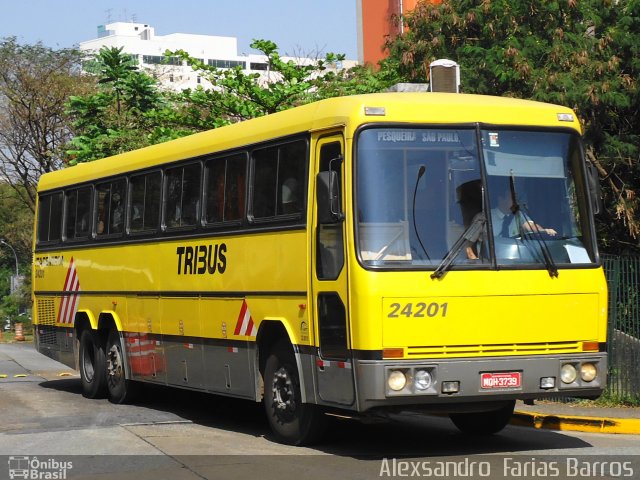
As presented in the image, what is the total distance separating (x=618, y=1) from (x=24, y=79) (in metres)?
31.0

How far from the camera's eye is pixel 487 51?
1024 inches

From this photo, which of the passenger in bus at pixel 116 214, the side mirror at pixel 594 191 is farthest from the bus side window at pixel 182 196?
the side mirror at pixel 594 191

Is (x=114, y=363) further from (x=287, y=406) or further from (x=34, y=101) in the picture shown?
(x=34, y=101)

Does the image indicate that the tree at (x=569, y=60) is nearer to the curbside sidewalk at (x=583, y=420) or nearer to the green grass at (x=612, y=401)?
the green grass at (x=612, y=401)

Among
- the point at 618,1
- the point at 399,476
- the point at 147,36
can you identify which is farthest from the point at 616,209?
the point at 147,36

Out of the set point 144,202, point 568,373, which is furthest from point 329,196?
point 144,202

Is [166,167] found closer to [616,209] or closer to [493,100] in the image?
[493,100]

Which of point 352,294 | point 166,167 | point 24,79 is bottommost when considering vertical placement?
point 352,294

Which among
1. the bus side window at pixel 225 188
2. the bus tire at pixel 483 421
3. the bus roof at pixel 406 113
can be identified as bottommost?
the bus tire at pixel 483 421

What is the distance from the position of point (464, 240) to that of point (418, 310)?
0.78 m

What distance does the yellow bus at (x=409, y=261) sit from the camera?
409 inches

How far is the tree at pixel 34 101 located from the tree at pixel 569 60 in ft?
78.6

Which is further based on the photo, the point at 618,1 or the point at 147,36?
the point at 147,36

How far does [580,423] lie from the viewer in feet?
43.4
